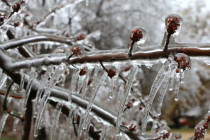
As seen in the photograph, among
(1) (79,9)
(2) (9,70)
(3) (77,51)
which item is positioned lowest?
(2) (9,70)

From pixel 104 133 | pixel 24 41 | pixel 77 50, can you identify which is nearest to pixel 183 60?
pixel 77 50

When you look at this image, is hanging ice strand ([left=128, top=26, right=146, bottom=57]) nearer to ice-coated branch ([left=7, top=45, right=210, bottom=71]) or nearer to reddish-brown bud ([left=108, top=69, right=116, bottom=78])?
ice-coated branch ([left=7, top=45, right=210, bottom=71])

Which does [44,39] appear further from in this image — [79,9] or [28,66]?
[79,9]

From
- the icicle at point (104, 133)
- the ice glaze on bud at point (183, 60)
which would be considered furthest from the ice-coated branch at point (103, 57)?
the icicle at point (104, 133)

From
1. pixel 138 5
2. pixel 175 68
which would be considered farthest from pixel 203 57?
pixel 138 5

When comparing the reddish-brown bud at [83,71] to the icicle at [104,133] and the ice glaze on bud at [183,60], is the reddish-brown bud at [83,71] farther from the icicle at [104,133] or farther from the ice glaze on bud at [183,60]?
the ice glaze on bud at [183,60]

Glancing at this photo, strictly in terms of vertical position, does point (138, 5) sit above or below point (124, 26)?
above

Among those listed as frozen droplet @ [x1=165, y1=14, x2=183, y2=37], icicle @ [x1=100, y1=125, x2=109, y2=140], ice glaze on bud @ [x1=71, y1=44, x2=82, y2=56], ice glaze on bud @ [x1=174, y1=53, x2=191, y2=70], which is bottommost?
icicle @ [x1=100, y1=125, x2=109, y2=140]

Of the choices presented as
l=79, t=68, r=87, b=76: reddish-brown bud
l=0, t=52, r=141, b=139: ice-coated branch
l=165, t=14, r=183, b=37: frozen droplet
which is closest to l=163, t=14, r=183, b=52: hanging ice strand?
l=165, t=14, r=183, b=37: frozen droplet

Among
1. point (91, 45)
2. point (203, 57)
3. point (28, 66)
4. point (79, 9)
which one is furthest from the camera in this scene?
point (79, 9)

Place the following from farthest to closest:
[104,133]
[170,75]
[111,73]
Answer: [104,133], [111,73], [170,75]

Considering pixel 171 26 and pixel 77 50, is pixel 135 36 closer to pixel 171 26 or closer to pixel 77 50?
pixel 171 26
